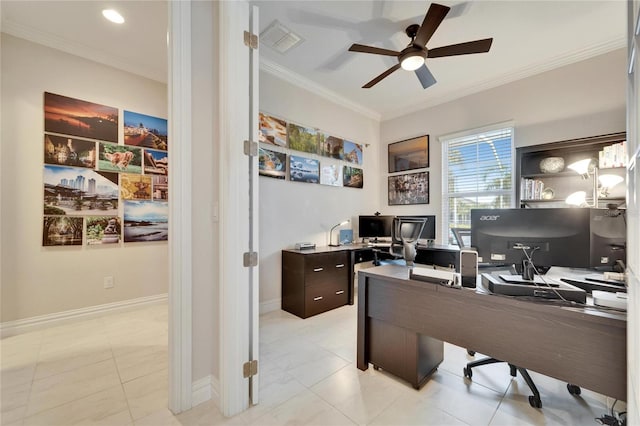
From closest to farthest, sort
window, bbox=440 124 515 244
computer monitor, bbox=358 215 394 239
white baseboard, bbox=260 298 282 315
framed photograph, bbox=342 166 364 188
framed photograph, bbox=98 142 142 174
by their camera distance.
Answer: framed photograph, bbox=98 142 142 174 → white baseboard, bbox=260 298 282 315 → window, bbox=440 124 515 244 → computer monitor, bbox=358 215 394 239 → framed photograph, bbox=342 166 364 188

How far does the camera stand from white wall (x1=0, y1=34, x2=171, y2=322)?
239 cm

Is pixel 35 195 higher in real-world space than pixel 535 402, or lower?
higher

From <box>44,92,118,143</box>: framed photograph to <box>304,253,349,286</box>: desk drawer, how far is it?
284cm

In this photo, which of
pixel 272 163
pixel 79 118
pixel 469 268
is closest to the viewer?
pixel 469 268

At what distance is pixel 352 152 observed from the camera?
429cm

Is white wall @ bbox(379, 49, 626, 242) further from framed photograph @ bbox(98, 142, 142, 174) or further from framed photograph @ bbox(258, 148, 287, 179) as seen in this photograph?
framed photograph @ bbox(98, 142, 142, 174)

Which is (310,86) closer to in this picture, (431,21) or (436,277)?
(431,21)

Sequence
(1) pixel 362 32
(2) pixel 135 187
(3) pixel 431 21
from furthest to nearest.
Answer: (2) pixel 135 187, (1) pixel 362 32, (3) pixel 431 21

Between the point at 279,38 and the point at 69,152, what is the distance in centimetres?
263

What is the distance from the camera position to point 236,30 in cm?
150

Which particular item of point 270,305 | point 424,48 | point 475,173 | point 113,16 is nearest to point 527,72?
point 475,173

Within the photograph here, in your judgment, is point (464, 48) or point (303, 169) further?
point (303, 169)

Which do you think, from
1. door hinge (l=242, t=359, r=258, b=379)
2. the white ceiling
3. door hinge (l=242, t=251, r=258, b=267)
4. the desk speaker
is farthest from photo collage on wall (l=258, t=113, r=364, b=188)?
the desk speaker

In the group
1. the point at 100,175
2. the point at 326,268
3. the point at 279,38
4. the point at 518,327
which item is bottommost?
the point at 326,268
